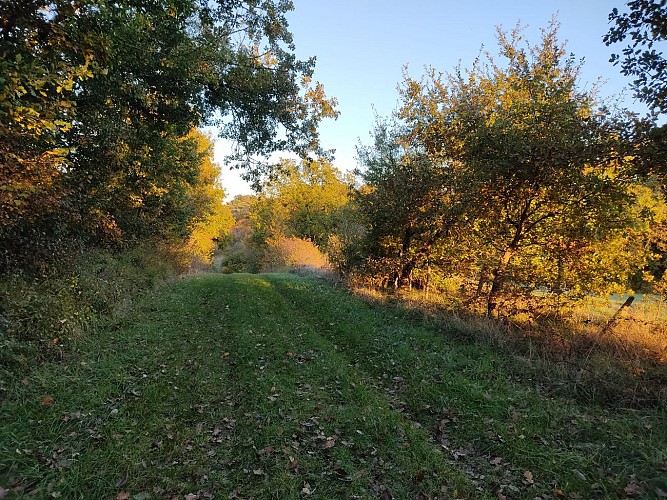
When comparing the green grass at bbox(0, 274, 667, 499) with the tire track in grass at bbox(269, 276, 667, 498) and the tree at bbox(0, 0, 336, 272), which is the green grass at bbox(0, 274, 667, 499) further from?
the tree at bbox(0, 0, 336, 272)

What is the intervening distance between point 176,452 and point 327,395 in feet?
7.97

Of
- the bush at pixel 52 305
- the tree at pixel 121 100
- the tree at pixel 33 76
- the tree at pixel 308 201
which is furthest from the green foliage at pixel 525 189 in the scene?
the tree at pixel 308 201

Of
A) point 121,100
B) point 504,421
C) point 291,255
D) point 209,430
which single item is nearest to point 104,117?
point 121,100

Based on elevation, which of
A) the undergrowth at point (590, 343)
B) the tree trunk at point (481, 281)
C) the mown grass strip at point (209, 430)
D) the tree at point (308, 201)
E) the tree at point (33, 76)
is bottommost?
the mown grass strip at point (209, 430)

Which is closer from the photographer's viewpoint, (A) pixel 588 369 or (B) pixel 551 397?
(B) pixel 551 397

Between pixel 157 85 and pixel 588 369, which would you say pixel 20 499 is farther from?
pixel 157 85

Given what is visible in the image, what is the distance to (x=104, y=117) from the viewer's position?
953 centimetres

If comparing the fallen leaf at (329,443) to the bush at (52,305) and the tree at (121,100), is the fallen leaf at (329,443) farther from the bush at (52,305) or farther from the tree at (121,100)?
the tree at (121,100)

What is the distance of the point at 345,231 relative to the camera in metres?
19.2

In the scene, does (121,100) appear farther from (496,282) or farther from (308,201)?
(308,201)

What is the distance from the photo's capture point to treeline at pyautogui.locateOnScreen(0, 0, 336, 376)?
557 cm

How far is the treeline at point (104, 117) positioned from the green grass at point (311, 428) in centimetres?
235

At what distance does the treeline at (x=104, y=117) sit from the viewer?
557 cm

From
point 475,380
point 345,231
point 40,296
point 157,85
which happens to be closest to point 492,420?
point 475,380
